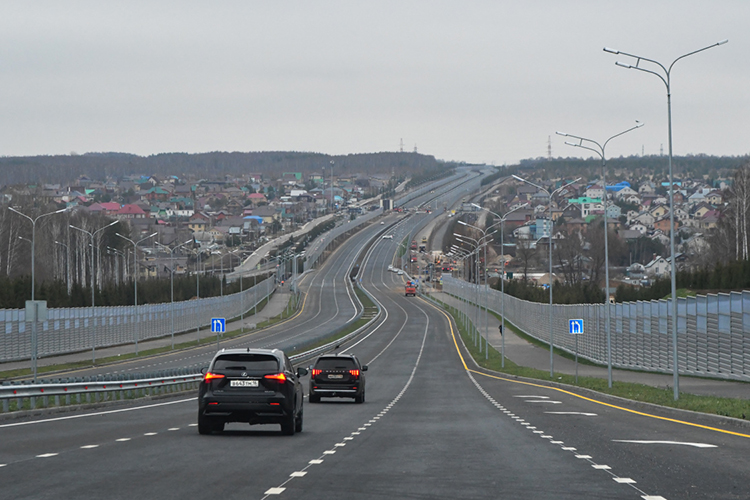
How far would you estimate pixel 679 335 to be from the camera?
156 ft

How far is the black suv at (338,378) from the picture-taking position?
113ft

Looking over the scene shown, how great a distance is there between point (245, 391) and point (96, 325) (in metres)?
62.4

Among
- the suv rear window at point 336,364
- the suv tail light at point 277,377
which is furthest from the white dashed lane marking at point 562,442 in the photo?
the suv rear window at point 336,364

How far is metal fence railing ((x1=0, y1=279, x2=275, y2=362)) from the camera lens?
6181 centimetres

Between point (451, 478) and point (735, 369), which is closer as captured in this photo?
point (451, 478)

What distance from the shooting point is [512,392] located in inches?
1609

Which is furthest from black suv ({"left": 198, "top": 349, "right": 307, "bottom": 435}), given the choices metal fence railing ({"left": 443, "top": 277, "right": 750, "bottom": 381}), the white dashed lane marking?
metal fence railing ({"left": 443, "top": 277, "right": 750, "bottom": 381})

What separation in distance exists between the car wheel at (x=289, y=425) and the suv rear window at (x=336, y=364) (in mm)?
15564

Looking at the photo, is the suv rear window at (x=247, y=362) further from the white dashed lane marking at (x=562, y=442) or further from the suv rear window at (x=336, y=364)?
the suv rear window at (x=336, y=364)

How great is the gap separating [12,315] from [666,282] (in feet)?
136

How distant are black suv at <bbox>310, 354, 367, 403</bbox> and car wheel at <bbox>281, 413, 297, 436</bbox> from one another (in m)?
15.5

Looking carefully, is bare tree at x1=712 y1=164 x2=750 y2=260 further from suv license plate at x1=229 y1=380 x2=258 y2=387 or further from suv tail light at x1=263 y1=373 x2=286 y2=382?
suv license plate at x1=229 y1=380 x2=258 y2=387

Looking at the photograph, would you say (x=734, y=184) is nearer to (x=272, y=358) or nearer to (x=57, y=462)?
(x=272, y=358)

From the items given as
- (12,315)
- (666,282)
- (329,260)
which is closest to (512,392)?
(666,282)
